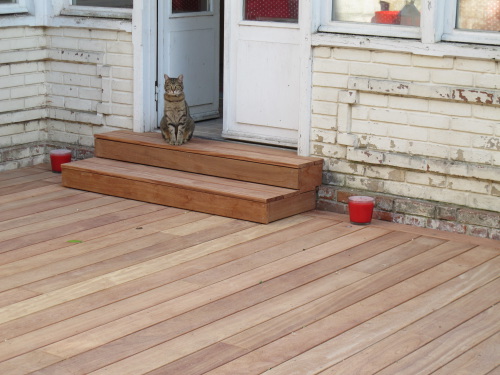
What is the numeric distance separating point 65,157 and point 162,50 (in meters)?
1.19

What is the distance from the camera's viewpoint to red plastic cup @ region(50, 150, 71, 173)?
776 centimetres

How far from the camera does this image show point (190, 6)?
311 inches

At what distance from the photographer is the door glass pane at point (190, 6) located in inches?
305

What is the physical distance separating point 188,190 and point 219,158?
372 millimetres

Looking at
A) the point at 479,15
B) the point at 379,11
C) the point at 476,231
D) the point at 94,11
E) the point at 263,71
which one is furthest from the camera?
the point at 94,11

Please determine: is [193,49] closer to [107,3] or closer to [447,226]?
[107,3]

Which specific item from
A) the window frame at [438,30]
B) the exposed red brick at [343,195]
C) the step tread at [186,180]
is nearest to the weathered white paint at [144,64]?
the step tread at [186,180]

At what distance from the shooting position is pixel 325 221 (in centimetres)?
650

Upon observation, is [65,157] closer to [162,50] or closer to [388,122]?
[162,50]

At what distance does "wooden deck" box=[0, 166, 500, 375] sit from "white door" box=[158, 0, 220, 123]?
153cm

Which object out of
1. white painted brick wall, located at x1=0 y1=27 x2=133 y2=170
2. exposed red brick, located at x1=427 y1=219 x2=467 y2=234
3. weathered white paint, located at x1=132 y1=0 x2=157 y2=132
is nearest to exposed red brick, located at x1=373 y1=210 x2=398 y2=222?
exposed red brick, located at x1=427 y1=219 x2=467 y2=234

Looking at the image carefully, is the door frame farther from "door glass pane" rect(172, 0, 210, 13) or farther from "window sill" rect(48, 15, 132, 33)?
"door glass pane" rect(172, 0, 210, 13)

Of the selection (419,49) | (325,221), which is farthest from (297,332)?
(419,49)

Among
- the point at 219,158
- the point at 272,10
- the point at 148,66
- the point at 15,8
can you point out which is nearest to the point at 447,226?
the point at 219,158
